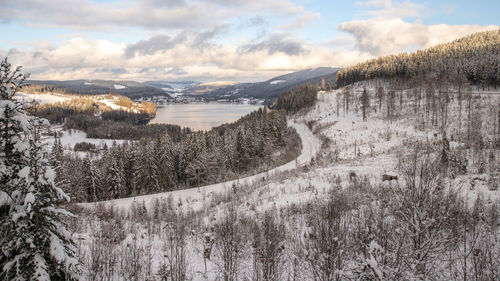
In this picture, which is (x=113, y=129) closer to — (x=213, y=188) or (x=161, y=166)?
(x=161, y=166)

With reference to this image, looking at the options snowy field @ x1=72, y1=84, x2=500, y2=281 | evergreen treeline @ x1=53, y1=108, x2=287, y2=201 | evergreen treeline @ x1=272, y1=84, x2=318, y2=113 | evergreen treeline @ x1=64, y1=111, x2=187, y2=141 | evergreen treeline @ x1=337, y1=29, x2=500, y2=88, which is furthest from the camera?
evergreen treeline @ x1=64, y1=111, x2=187, y2=141

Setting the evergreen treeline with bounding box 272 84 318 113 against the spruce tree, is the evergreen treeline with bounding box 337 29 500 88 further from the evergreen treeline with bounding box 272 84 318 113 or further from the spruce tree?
the spruce tree

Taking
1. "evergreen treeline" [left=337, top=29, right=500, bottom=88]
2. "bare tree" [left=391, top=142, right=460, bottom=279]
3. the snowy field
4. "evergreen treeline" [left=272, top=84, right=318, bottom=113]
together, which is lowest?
the snowy field

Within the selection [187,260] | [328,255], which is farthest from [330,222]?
[187,260]

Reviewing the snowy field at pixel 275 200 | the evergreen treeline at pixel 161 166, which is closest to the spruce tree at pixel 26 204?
the snowy field at pixel 275 200

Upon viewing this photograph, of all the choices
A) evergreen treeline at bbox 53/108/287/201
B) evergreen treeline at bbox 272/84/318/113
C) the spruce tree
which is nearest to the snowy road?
evergreen treeline at bbox 53/108/287/201

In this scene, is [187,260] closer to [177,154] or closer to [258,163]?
[177,154]

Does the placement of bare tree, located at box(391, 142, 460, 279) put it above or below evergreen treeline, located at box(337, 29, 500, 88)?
below
